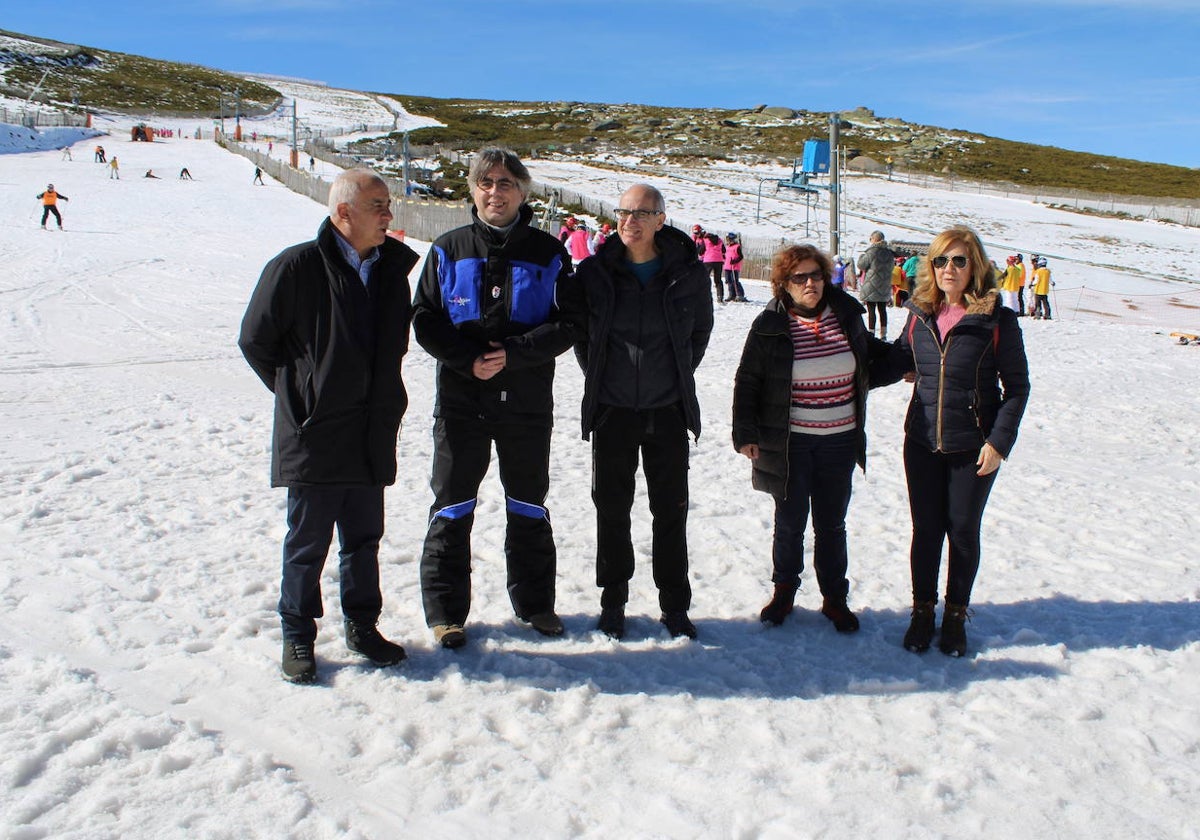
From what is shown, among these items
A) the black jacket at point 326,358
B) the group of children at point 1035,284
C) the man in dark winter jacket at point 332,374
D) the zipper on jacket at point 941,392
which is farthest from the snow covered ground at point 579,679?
the group of children at point 1035,284

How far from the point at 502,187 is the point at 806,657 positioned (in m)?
2.23

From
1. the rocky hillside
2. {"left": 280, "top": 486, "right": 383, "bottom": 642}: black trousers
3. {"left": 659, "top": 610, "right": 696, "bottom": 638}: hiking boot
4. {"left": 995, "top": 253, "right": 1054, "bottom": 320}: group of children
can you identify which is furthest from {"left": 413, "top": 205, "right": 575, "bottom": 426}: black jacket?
the rocky hillside

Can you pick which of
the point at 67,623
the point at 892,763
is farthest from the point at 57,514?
the point at 892,763

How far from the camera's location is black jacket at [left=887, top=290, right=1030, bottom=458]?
11.8 feet

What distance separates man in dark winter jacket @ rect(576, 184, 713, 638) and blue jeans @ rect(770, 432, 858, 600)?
49cm

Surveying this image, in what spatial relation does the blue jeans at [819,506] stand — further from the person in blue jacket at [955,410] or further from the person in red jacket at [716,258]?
the person in red jacket at [716,258]

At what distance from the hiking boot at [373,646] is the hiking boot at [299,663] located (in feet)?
0.54

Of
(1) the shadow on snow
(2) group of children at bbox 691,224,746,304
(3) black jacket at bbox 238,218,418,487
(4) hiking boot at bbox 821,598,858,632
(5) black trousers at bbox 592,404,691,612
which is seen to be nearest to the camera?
(3) black jacket at bbox 238,218,418,487

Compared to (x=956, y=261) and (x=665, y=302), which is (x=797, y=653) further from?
(x=956, y=261)

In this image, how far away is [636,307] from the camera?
11.8 feet

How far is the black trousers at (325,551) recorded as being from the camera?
3.32 metres

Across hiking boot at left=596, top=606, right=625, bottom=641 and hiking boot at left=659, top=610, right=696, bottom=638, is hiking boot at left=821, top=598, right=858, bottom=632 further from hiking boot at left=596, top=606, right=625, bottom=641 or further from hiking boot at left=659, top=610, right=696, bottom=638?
hiking boot at left=596, top=606, right=625, bottom=641

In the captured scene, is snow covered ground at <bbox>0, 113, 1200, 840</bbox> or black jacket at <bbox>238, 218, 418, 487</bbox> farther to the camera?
black jacket at <bbox>238, 218, 418, 487</bbox>

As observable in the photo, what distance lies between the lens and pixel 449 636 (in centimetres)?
363
